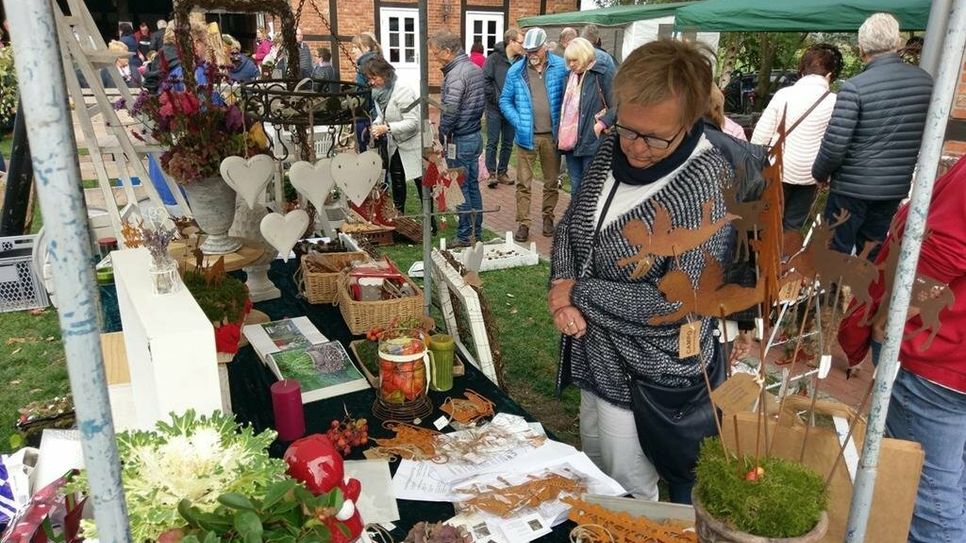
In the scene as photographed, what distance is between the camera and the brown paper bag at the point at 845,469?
1059 millimetres

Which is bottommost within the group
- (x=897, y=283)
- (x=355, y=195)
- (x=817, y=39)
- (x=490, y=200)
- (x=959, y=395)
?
(x=490, y=200)

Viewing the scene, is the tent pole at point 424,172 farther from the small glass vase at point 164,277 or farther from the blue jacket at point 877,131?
the blue jacket at point 877,131

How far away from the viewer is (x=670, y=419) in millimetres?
1604

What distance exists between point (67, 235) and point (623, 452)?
1.41 m

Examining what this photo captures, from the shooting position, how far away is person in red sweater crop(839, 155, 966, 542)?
1.41m

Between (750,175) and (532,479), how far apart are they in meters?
0.88

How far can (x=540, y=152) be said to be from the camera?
546cm

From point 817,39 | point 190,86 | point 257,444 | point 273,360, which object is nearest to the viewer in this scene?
point 257,444

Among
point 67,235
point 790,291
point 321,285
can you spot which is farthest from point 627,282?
point 321,285

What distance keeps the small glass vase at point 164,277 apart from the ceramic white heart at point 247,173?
787 mm

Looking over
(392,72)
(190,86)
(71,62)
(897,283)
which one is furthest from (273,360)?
(392,72)

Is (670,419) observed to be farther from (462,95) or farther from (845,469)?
(462,95)

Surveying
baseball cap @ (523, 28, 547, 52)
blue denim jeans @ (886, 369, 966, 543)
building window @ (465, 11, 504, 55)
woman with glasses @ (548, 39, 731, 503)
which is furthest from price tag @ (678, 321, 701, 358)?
building window @ (465, 11, 504, 55)

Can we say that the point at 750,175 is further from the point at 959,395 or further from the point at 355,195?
the point at 355,195
